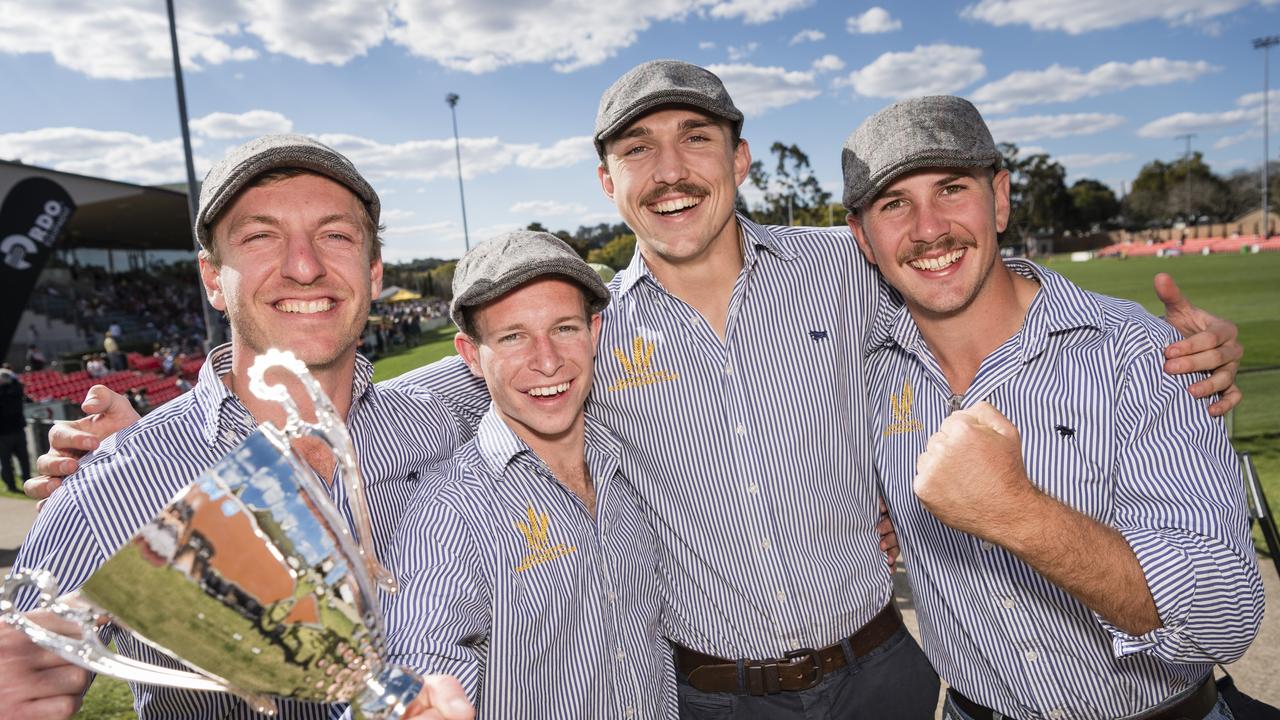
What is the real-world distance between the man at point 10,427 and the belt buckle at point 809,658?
1352cm

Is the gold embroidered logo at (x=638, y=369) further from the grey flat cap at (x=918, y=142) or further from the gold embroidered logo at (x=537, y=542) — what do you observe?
the grey flat cap at (x=918, y=142)

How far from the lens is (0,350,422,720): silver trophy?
1181mm

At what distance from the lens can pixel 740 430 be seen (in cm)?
274

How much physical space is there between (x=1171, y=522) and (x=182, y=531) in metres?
2.20

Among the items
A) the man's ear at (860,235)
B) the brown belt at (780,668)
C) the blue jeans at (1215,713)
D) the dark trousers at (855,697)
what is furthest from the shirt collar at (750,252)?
the blue jeans at (1215,713)

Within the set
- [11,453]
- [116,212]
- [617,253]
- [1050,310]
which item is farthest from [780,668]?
[617,253]

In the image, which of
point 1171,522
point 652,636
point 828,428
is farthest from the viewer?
point 828,428

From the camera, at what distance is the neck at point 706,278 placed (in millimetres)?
2953

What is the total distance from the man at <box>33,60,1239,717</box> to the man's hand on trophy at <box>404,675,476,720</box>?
1.42 m

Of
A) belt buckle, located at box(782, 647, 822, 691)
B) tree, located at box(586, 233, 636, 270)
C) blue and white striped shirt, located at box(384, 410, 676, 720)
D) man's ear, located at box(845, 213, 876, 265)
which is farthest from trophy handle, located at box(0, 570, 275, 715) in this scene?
tree, located at box(586, 233, 636, 270)

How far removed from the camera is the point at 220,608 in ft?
4.02

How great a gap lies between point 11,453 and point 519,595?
13.9 m

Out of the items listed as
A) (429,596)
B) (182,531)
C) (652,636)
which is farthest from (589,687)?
(182,531)

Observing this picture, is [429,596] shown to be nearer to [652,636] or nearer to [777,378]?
[652,636]
